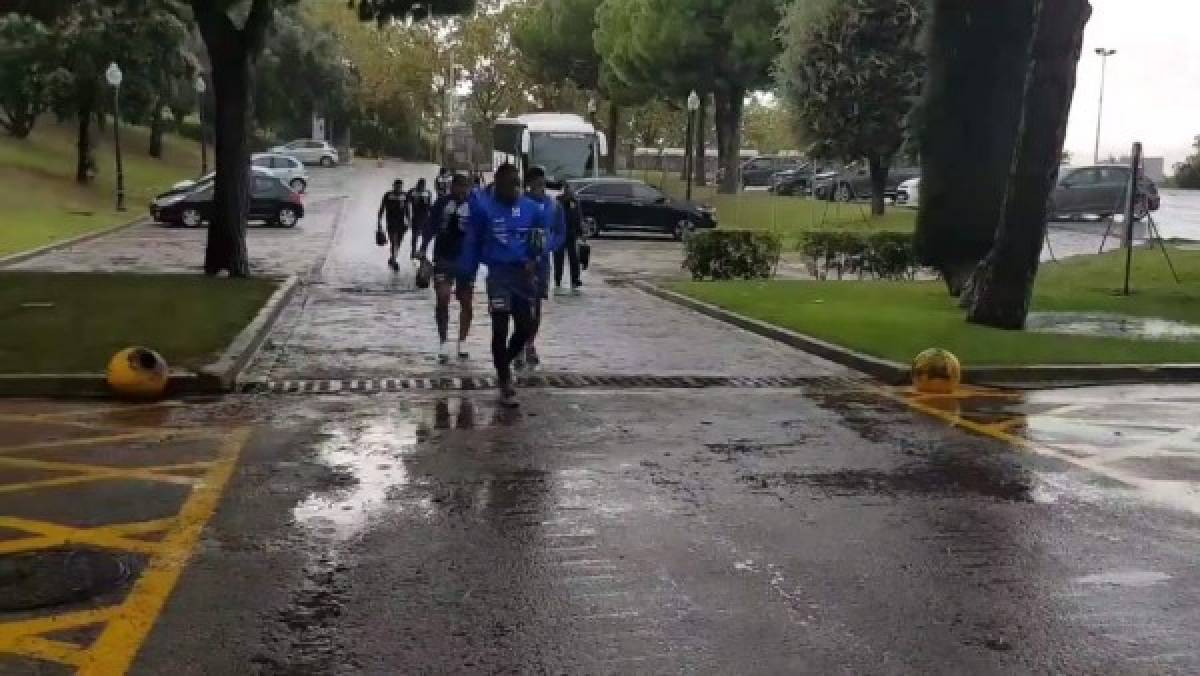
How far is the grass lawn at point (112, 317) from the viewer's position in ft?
38.2

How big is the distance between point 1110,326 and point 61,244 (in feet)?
66.5

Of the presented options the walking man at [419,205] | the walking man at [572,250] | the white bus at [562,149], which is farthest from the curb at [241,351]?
the white bus at [562,149]

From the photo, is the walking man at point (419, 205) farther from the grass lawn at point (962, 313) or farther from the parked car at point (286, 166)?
the parked car at point (286, 166)

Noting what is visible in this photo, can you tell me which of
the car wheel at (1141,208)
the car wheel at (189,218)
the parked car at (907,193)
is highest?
the parked car at (907,193)

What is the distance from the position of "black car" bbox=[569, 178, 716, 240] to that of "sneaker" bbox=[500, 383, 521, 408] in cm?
2418

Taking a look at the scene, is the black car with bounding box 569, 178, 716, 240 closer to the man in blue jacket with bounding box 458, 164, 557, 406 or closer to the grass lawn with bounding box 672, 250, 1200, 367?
the grass lawn with bounding box 672, 250, 1200, 367

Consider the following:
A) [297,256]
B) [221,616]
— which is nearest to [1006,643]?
[221,616]

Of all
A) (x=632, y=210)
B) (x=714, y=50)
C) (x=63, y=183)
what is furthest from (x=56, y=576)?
(x=714, y=50)

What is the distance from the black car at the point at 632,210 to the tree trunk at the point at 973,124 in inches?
613

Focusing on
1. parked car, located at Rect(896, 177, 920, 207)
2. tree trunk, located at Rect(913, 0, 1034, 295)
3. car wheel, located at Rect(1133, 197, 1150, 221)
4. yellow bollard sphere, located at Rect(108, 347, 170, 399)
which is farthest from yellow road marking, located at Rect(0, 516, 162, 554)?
parked car, located at Rect(896, 177, 920, 207)

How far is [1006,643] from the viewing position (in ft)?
16.4

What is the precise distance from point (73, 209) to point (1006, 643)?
34.2 meters

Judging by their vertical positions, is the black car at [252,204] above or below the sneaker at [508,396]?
above

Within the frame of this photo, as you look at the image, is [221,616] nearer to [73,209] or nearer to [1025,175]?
[1025,175]
